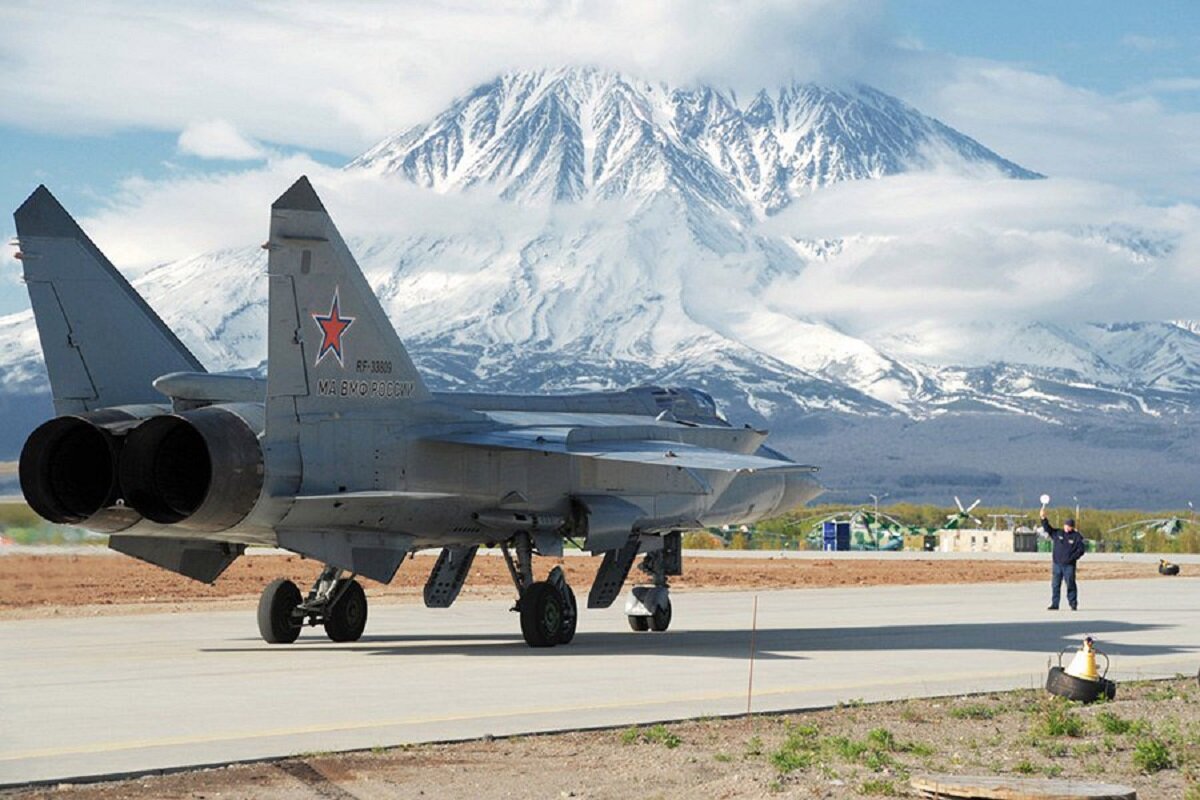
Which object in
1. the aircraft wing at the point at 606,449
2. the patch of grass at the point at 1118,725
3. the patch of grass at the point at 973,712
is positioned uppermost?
the aircraft wing at the point at 606,449

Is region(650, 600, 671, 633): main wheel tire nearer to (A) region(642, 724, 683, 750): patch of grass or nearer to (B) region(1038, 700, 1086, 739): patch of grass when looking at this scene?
(B) region(1038, 700, 1086, 739): patch of grass

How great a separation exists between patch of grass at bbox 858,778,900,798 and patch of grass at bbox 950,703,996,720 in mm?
3713

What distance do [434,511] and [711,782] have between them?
10.1 metres

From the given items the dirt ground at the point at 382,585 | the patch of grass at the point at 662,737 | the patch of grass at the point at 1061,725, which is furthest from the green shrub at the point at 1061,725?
the dirt ground at the point at 382,585

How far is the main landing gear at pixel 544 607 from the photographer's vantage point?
71.1 ft

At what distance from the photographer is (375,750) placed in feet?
41.4

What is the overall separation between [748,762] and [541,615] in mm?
9546

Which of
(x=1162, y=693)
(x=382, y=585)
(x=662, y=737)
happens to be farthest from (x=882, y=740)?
(x=382, y=585)

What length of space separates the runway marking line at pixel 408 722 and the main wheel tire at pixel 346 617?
733 centimetres

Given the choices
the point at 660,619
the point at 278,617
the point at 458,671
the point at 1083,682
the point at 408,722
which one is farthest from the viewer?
the point at 660,619

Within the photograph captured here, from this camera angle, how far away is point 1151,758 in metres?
12.2

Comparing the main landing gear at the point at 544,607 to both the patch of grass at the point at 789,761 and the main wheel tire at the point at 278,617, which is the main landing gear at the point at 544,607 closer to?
the main wheel tire at the point at 278,617

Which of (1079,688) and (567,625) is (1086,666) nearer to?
(1079,688)

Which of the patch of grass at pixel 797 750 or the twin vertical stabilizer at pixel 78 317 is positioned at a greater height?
the twin vertical stabilizer at pixel 78 317
